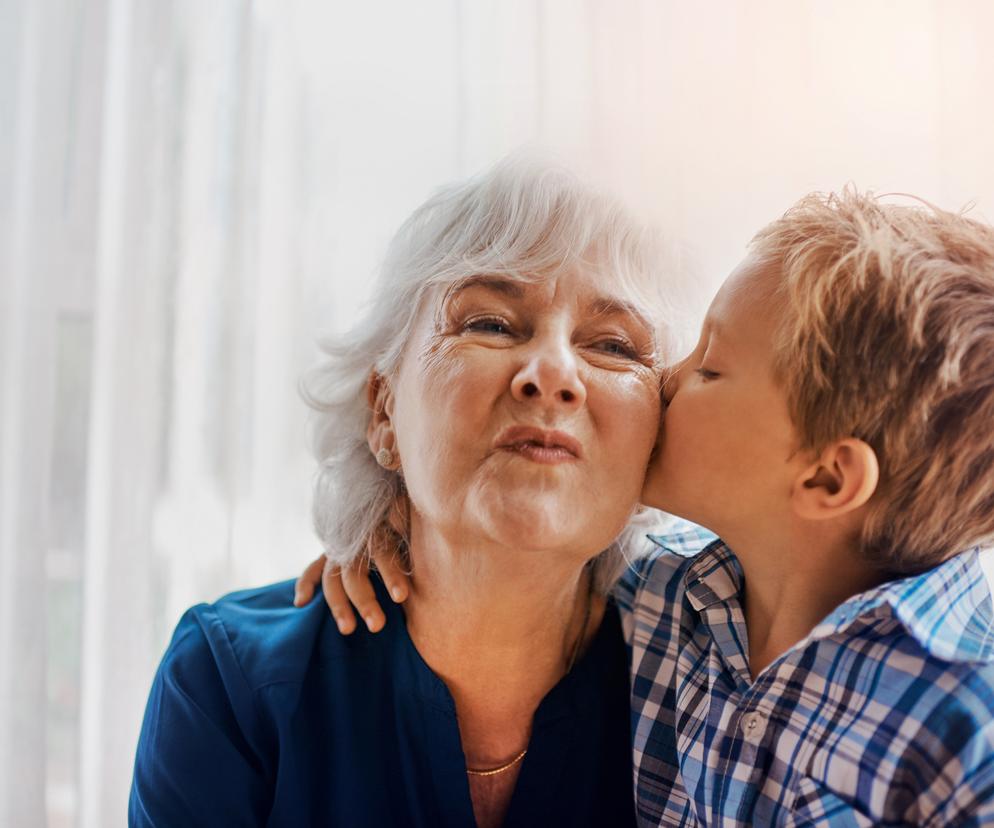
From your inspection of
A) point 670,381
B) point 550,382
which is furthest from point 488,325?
point 670,381

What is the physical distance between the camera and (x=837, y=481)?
4.00 feet

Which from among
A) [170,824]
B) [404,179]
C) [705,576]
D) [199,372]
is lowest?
[170,824]

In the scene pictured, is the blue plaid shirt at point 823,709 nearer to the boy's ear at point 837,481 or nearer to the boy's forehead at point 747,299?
the boy's ear at point 837,481

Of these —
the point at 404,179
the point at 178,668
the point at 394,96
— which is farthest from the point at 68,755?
the point at 394,96

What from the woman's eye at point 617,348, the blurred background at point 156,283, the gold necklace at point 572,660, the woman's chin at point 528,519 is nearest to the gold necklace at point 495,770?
the gold necklace at point 572,660

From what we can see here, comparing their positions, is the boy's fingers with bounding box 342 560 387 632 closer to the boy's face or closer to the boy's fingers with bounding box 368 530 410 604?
the boy's fingers with bounding box 368 530 410 604

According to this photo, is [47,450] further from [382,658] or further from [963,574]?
[963,574]

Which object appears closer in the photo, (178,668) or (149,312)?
(178,668)

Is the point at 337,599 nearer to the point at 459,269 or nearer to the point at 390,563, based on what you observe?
the point at 390,563

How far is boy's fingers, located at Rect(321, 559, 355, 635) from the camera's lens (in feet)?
4.90

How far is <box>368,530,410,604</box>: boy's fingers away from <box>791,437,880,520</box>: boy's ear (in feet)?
2.13

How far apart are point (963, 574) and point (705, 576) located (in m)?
0.36

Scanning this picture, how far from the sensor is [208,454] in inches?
80.4

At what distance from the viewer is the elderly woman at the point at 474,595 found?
50.9 inches
